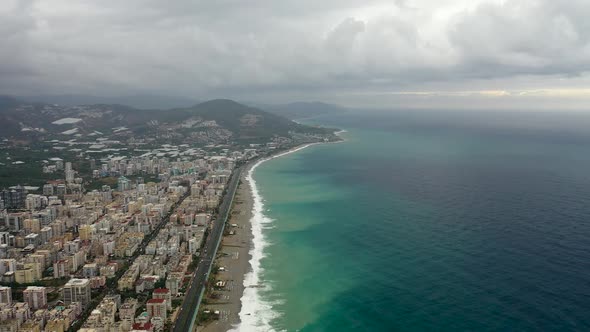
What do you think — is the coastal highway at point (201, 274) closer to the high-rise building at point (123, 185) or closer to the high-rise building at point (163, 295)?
the high-rise building at point (163, 295)

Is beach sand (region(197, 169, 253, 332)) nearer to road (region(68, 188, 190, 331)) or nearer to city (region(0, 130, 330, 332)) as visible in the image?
city (region(0, 130, 330, 332))

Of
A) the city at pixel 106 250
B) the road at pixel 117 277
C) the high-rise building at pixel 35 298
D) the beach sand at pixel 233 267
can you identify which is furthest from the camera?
the high-rise building at pixel 35 298

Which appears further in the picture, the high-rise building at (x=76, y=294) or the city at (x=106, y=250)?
the high-rise building at (x=76, y=294)

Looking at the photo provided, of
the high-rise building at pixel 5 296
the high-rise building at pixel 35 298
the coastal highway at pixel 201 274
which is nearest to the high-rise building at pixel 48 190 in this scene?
the coastal highway at pixel 201 274

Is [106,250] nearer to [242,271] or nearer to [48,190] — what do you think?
[242,271]

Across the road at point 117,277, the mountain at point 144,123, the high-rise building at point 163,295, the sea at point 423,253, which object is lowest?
the road at point 117,277

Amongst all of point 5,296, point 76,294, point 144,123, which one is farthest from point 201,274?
point 144,123
